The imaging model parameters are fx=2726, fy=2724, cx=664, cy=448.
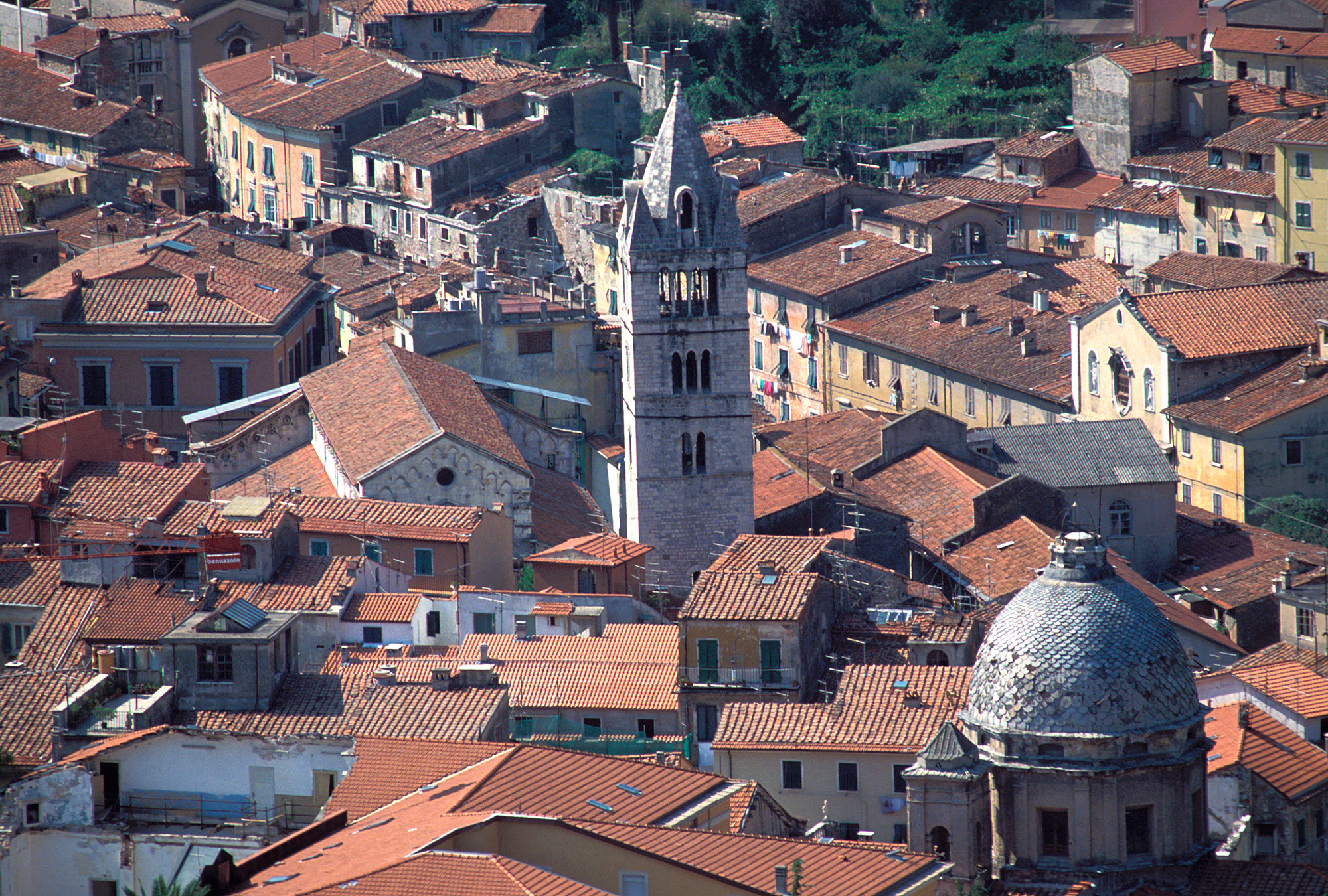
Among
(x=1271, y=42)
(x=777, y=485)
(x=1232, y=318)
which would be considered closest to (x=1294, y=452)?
(x=1232, y=318)

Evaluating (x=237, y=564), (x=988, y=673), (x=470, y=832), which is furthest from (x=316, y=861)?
(x=237, y=564)

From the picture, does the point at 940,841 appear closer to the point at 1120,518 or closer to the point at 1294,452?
the point at 1120,518

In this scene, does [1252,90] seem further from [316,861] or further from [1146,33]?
[316,861]

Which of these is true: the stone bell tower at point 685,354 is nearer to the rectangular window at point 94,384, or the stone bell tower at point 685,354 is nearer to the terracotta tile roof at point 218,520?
the terracotta tile roof at point 218,520

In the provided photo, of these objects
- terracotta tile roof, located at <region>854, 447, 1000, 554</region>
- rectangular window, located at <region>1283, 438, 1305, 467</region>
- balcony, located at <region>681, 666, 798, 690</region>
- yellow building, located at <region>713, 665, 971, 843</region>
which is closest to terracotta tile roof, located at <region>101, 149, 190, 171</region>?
terracotta tile roof, located at <region>854, 447, 1000, 554</region>

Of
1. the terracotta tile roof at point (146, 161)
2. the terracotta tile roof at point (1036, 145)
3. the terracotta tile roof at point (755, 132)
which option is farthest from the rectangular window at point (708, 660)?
the terracotta tile roof at point (146, 161)


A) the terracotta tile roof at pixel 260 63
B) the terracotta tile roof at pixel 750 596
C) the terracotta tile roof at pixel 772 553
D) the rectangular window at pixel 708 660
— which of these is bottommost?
the rectangular window at pixel 708 660

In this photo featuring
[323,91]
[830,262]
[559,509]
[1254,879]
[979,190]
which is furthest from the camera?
[323,91]
